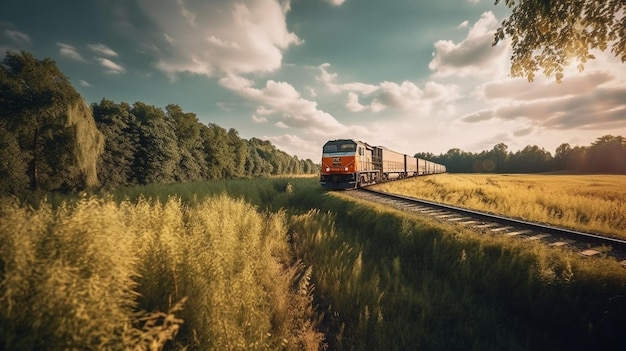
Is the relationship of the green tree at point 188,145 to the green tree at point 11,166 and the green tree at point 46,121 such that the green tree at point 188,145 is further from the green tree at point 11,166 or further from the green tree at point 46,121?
Result: the green tree at point 11,166

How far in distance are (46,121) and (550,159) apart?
118m

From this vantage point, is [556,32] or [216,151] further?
[216,151]

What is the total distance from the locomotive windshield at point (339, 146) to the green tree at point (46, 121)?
16.6 metres

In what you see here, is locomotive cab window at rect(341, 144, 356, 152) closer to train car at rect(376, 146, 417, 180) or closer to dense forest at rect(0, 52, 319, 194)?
train car at rect(376, 146, 417, 180)

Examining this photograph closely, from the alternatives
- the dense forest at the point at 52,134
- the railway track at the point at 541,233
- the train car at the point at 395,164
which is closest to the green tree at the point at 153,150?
the dense forest at the point at 52,134

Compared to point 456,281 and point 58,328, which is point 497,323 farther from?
point 58,328

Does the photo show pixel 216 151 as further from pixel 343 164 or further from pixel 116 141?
pixel 343 164

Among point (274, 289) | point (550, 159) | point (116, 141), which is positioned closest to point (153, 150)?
point (116, 141)

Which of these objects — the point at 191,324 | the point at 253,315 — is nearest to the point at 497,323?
the point at 253,315

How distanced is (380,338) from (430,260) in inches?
123

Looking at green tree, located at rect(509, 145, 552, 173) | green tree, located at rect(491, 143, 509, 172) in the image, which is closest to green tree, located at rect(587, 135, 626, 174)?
green tree, located at rect(509, 145, 552, 173)

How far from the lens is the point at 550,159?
3462 inches

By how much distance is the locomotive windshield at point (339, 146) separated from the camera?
768 inches

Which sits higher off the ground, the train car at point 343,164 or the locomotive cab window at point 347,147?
the locomotive cab window at point 347,147
